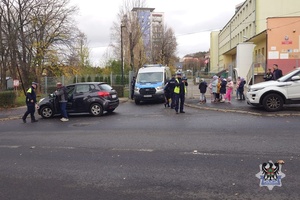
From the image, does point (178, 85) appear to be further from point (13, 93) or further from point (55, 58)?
point (55, 58)

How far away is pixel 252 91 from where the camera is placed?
41.5 ft

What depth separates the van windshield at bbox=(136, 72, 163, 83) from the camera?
65.4 feet

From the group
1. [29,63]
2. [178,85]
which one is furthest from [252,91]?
[29,63]

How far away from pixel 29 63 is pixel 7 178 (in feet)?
96.1

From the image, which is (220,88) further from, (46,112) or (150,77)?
(46,112)

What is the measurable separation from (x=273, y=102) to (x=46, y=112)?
32.2 ft

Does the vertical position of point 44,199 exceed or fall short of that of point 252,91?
it falls short

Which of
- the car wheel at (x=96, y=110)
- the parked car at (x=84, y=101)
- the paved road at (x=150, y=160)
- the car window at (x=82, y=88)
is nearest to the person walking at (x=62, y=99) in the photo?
the parked car at (x=84, y=101)

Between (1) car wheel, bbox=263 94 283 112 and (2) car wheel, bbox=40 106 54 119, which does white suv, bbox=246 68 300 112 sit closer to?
(1) car wheel, bbox=263 94 283 112

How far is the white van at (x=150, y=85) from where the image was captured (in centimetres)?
1889

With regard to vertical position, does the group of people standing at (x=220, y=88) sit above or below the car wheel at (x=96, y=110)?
above

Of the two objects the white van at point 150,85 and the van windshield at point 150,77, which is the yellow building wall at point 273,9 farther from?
the van windshield at point 150,77

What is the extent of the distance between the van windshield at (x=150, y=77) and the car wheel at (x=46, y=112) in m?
7.51

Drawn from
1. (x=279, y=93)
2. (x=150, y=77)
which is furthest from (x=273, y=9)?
(x=279, y=93)
